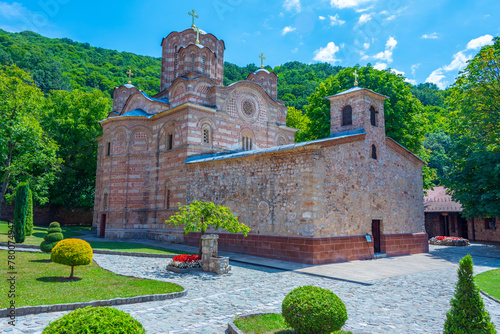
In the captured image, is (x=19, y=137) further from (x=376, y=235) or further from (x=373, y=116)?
(x=376, y=235)

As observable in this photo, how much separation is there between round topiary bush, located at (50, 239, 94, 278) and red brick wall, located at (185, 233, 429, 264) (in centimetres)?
735

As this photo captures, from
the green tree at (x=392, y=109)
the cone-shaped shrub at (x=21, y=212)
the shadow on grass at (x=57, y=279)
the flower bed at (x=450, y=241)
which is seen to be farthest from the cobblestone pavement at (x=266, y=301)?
the green tree at (x=392, y=109)

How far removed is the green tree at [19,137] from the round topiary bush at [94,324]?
22.4m

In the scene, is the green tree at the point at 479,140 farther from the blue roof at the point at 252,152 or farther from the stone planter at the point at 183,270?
the stone planter at the point at 183,270

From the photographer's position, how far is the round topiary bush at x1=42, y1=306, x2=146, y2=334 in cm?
337

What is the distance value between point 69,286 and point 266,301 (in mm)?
4852

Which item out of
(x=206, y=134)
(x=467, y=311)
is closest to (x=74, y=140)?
(x=206, y=134)

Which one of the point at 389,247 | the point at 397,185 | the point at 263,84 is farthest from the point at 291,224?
the point at 263,84

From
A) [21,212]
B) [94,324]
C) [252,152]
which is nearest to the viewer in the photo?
[94,324]

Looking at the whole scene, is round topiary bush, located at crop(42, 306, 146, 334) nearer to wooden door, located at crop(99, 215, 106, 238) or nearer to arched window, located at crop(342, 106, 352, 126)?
arched window, located at crop(342, 106, 352, 126)

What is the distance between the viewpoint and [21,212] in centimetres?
1656

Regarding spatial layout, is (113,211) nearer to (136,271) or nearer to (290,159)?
(136,271)

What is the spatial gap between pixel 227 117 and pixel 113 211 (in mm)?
9073

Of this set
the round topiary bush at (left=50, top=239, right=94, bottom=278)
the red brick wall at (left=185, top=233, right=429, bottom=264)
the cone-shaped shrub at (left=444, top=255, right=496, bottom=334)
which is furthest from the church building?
the cone-shaped shrub at (left=444, top=255, right=496, bottom=334)
